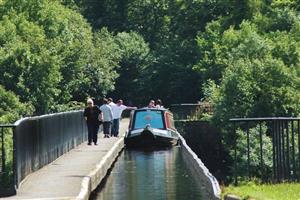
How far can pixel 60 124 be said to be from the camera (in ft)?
88.7

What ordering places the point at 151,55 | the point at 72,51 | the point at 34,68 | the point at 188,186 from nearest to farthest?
the point at 188,186, the point at 34,68, the point at 72,51, the point at 151,55

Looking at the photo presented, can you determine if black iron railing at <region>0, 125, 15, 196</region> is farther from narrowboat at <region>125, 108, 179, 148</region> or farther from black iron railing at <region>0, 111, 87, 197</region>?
narrowboat at <region>125, 108, 179, 148</region>

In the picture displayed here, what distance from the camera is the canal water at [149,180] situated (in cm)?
1825

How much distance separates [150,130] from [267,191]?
21.0m

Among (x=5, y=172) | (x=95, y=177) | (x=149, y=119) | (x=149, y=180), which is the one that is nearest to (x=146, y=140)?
(x=149, y=119)

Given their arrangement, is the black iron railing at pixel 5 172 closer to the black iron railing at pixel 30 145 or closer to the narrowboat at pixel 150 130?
the black iron railing at pixel 30 145

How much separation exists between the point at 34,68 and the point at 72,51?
8522 millimetres

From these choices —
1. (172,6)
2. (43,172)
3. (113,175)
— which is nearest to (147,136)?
(113,175)

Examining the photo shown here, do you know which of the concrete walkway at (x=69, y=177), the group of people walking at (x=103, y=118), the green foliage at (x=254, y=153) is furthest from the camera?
the group of people walking at (x=103, y=118)

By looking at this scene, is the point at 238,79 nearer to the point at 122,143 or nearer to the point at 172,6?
the point at 122,143

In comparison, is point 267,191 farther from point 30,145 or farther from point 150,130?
point 150,130

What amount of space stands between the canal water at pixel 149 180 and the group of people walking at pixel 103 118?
62.7 inches

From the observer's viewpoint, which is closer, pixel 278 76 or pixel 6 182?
pixel 6 182

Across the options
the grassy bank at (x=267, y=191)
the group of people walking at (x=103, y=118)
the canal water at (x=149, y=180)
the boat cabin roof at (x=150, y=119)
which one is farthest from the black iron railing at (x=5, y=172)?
the boat cabin roof at (x=150, y=119)
